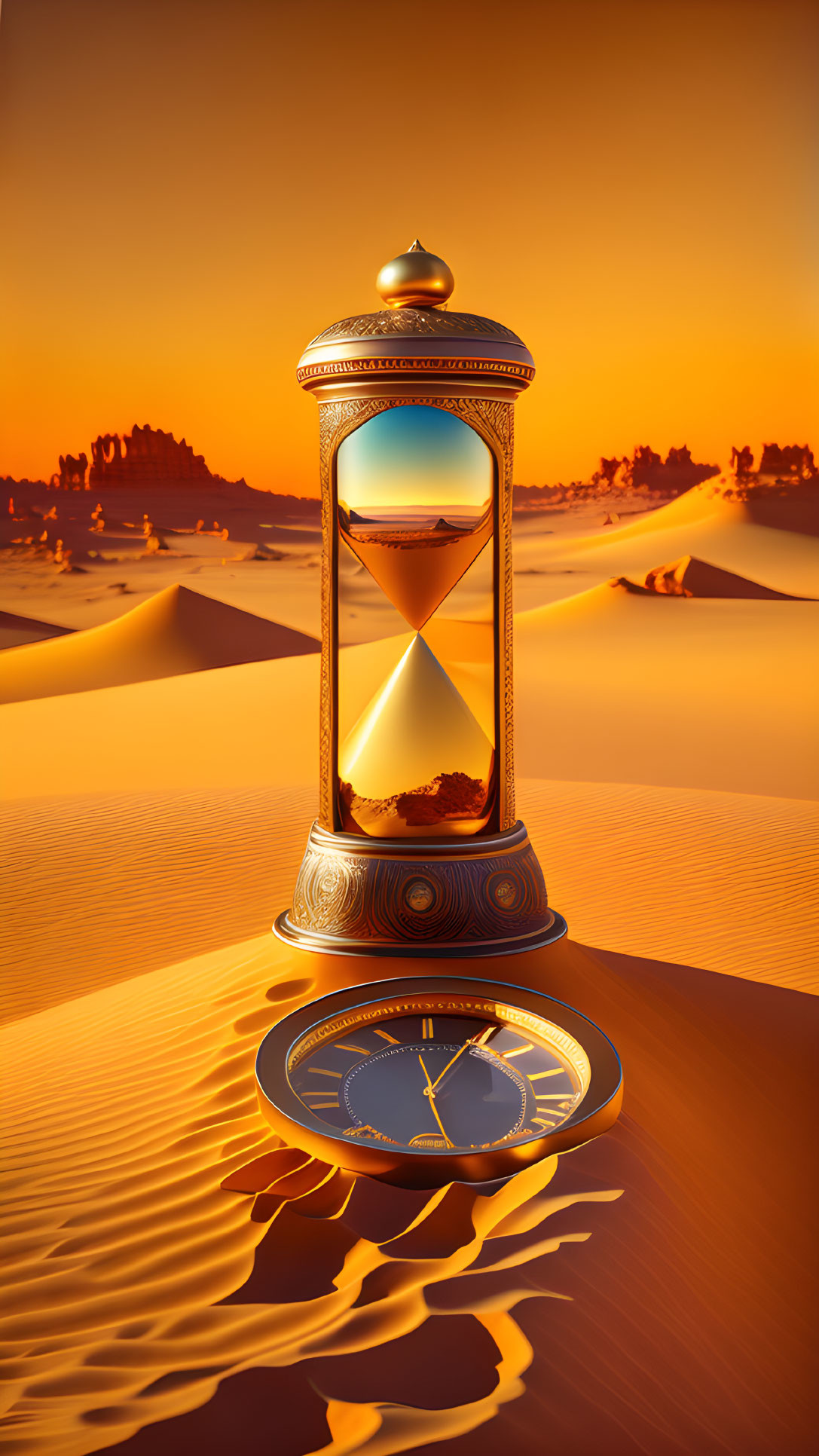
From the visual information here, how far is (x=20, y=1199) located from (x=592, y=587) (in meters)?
24.6

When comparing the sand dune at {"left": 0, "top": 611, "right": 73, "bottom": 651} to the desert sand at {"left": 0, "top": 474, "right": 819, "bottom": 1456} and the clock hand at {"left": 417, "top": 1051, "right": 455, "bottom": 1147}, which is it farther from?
the clock hand at {"left": 417, "top": 1051, "right": 455, "bottom": 1147}

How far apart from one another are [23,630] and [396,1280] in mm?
23816

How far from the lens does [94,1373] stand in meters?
2.23

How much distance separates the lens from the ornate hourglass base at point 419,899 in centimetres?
395

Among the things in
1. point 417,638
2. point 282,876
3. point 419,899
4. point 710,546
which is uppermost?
point 710,546

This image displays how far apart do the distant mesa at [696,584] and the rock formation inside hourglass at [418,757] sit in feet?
72.1

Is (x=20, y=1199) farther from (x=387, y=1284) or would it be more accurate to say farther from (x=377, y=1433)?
(x=377, y=1433)

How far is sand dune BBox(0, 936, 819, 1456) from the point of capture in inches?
83.0

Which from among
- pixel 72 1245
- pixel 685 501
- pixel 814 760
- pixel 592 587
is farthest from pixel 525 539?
pixel 72 1245

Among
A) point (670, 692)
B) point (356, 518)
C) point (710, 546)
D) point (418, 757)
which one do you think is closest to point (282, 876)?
point (418, 757)

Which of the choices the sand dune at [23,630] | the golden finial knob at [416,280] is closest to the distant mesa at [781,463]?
the sand dune at [23,630]

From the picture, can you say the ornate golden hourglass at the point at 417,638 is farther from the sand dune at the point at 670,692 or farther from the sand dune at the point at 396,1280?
the sand dune at the point at 670,692

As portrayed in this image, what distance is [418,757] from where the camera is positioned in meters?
4.06

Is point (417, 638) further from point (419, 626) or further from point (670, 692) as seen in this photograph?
point (670, 692)
